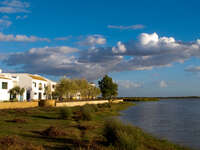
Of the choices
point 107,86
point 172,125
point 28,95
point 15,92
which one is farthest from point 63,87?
point 172,125

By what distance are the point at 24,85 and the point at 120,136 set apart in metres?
74.6

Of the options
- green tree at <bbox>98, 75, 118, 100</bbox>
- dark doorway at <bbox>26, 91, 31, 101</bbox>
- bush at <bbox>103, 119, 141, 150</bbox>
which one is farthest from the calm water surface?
dark doorway at <bbox>26, 91, 31, 101</bbox>

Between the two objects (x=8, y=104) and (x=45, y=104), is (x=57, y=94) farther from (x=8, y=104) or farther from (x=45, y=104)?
(x=8, y=104)

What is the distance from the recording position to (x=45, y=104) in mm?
54156

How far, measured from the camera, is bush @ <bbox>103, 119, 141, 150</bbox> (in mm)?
12742

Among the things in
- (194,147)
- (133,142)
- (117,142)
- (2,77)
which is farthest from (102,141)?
(2,77)

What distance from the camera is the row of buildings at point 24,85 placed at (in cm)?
6388

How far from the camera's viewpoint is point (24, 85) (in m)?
82.6

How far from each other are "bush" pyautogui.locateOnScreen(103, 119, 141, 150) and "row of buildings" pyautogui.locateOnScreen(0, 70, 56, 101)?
53.8 metres

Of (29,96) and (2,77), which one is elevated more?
(2,77)

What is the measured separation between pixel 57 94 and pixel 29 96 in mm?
12930

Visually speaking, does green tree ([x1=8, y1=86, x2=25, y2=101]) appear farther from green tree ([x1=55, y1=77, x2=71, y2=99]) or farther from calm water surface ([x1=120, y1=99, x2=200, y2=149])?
calm water surface ([x1=120, y1=99, x2=200, y2=149])

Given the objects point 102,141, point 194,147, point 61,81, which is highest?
point 61,81

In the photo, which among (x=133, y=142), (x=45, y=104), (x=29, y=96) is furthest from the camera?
(x=29, y=96)
